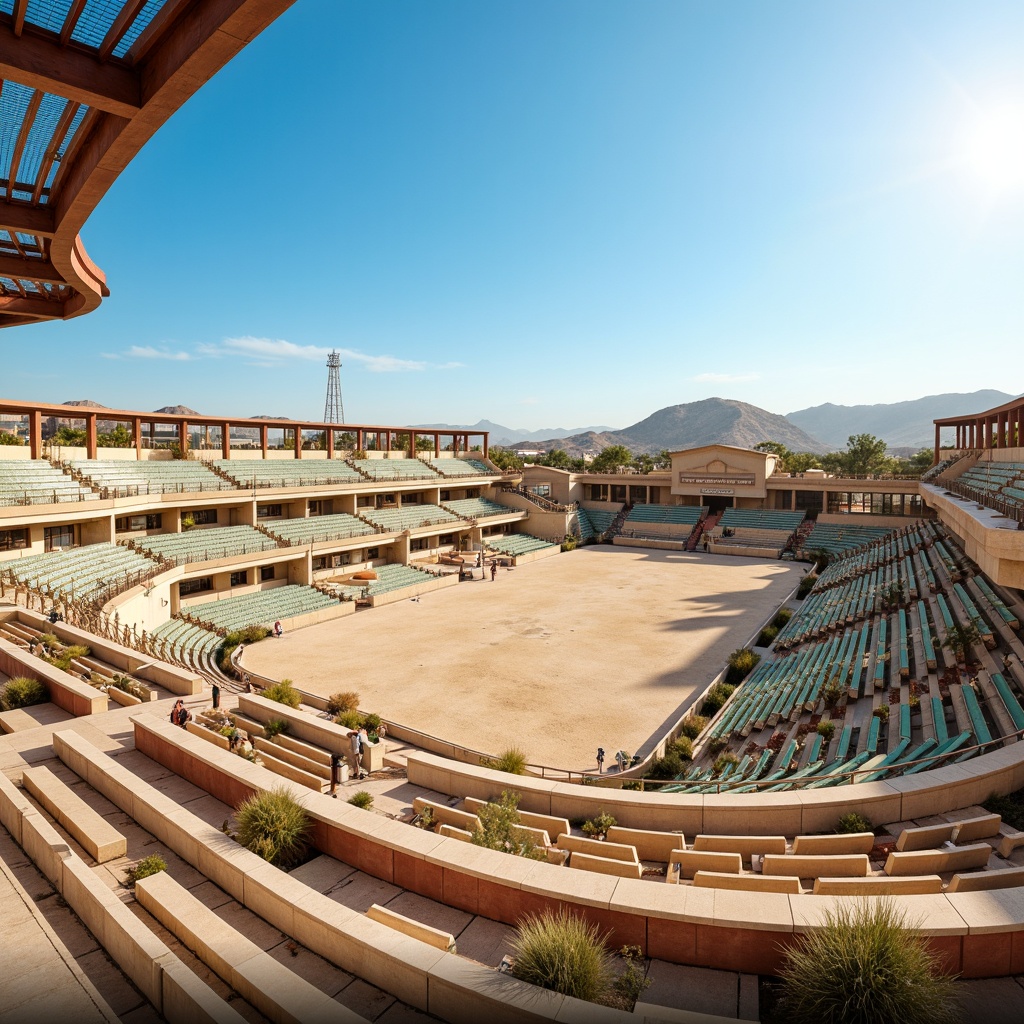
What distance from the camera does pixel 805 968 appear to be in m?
6.16

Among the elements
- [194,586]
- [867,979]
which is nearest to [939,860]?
[867,979]

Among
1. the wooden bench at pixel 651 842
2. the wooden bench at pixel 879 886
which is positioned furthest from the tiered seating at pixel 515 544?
the wooden bench at pixel 879 886

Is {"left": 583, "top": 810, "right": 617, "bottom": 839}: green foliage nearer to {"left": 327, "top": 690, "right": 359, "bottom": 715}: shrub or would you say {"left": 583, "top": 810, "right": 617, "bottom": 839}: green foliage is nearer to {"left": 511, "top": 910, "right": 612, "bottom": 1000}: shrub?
{"left": 511, "top": 910, "right": 612, "bottom": 1000}: shrub

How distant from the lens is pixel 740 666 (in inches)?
1047

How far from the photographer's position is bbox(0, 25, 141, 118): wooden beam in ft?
24.0

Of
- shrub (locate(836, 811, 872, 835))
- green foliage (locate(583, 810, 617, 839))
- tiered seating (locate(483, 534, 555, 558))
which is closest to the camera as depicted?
shrub (locate(836, 811, 872, 835))

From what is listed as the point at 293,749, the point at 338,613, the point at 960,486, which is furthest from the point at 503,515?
the point at 293,749

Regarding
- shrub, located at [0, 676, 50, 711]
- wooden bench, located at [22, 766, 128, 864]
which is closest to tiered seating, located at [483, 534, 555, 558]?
shrub, located at [0, 676, 50, 711]

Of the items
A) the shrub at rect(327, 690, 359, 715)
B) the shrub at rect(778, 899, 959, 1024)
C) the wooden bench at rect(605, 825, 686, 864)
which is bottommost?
the shrub at rect(327, 690, 359, 715)

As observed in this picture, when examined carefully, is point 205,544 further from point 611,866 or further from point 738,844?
point 738,844

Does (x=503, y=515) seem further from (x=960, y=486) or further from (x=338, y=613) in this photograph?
(x=960, y=486)

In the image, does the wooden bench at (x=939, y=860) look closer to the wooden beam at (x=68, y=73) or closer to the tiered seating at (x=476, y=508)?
the wooden beam at (x=68, y=73)

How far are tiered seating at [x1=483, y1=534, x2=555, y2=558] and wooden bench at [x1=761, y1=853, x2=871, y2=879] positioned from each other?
46.8m

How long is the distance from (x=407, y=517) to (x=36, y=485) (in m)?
26.5
